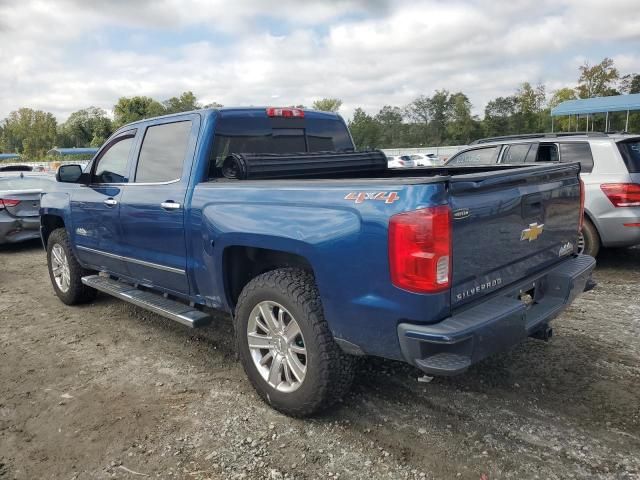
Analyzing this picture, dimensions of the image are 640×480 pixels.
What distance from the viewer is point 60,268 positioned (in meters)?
5.92

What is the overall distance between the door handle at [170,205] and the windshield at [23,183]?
703 centimetres

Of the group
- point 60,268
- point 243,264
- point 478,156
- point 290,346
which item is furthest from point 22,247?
point 290,346

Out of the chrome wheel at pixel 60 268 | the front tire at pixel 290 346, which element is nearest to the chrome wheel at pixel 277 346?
the front tire at pixel 290 346

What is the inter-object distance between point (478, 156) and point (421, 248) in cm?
616

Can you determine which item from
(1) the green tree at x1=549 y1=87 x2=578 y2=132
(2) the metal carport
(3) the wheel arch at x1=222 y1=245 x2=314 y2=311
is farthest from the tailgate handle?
(1) the green tree at x1=549 y1=87 x2=578 y2=132

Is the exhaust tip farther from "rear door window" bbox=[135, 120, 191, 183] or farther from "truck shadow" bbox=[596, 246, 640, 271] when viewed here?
"truck shadow" bbox=[596, 246, 640, 271]

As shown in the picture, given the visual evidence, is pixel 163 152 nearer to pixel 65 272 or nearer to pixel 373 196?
pixel 373 196

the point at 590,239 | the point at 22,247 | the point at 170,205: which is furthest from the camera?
the point at 22,247

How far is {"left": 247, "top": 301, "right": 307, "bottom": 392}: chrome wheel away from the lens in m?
3.15

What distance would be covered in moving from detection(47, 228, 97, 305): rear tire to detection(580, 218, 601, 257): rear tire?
5.92 meters

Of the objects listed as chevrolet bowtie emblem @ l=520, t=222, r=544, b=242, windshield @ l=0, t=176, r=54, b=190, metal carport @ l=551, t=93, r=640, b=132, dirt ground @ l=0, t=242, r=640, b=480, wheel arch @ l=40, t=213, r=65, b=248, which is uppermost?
metal carport @ l=551, t=93, r=640, b=132

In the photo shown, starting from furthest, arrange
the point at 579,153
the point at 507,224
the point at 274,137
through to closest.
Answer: the point at 579,153 < the point at 274,137 < the point at 507,224

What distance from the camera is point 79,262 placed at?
5.46 metres

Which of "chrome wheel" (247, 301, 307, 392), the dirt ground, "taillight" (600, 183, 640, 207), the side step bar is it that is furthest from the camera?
"taillight" (600, 183, 640, 207)
